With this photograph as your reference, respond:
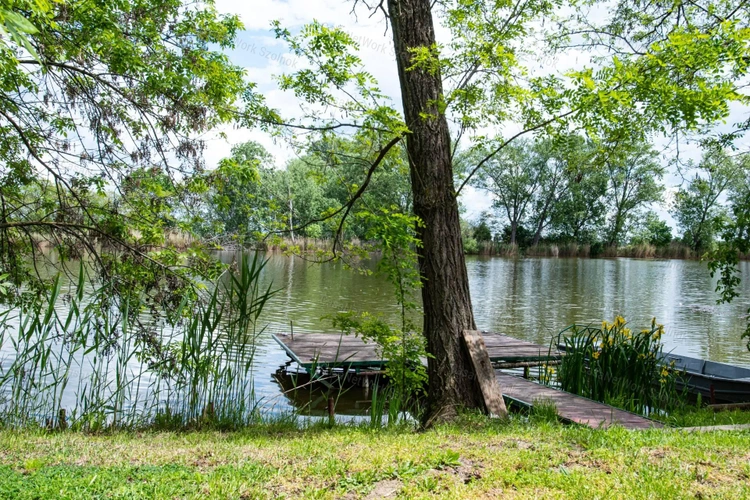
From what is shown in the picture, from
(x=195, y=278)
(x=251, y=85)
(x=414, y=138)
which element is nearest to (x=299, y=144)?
(x=251, y=85)

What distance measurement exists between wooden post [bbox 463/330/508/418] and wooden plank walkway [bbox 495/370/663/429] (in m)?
0.68

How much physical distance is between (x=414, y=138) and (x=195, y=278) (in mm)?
2999

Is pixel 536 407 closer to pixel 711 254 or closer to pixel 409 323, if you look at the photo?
pixel 409 323

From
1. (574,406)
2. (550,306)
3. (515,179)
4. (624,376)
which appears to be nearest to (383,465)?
(574,406)

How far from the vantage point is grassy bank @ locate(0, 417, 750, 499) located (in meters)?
3.14

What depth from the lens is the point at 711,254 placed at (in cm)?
762

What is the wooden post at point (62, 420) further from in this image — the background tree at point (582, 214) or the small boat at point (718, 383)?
the background tree at point (582, 214)

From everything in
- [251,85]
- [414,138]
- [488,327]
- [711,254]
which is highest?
[251,85]

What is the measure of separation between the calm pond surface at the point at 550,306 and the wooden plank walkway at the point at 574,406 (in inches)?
110

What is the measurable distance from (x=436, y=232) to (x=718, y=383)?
4991 millimetres

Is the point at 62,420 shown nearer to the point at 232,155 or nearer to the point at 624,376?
the point at 232,155

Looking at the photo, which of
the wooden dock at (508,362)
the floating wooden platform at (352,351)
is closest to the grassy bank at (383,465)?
the wooden dock at (508,362)

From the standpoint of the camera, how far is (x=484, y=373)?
6102mm

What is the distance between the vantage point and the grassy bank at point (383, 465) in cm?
314
